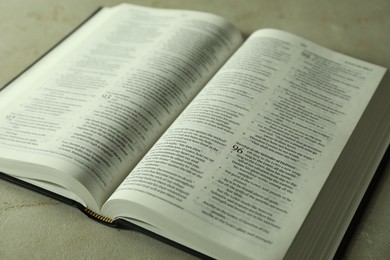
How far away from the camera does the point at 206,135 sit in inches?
25.3

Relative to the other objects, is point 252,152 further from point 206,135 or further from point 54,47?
point 54,47

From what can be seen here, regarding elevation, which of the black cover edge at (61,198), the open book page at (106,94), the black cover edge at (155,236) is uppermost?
the open book page at (106,94)

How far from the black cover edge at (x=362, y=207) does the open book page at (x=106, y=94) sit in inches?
11.0

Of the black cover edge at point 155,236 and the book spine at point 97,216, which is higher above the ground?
the black cover edge at point 155,236

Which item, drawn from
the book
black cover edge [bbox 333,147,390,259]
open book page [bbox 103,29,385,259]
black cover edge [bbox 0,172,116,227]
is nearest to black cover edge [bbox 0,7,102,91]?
the book

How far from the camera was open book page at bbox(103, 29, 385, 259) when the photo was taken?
555 mm

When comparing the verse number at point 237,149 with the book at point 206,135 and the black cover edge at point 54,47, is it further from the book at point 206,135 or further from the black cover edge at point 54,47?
the black cover edge at point 54,47

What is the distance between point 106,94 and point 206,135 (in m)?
0.18

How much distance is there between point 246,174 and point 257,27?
42 centimetres

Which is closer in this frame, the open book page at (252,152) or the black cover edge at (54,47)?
the open book page at (252,152)

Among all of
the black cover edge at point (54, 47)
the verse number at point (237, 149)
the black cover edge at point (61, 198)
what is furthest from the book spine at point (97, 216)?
the black cover edge at point (54, 47)

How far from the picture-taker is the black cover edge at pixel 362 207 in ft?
1.87

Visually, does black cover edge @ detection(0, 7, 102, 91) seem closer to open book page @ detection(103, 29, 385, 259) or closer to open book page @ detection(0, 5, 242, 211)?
open book page @ detection(0, 5, 242, 211)

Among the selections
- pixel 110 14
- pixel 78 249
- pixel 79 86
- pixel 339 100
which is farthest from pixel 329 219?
pixel 110 14
